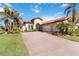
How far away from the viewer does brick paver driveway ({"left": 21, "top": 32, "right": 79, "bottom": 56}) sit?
292cm

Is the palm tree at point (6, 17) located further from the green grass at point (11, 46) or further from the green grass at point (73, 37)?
the green grass at point (73, 37)

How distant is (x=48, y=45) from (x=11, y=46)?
501 mm

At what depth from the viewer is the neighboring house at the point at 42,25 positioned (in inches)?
118

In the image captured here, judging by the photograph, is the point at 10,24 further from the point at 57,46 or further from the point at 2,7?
the point at 57,46

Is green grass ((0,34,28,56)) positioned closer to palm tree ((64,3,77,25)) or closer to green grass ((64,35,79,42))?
green grass ((64,35,79,42))

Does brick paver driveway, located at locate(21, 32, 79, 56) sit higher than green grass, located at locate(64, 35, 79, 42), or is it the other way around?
green grass, located at locate(64, 35, 79, 42)

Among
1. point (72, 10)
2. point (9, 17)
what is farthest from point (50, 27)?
point (9, 17)

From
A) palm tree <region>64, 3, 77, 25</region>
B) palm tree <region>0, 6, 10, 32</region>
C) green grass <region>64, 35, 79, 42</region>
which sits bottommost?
green grass <region>64, 35, 79, 42</region>

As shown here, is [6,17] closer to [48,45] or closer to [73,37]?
[48,45]

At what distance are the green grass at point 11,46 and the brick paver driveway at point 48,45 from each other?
8cm

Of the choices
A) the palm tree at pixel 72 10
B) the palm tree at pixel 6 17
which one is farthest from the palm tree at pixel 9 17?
the palm tree at pixel 72 10

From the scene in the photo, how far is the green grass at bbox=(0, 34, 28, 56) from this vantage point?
2.91 metres

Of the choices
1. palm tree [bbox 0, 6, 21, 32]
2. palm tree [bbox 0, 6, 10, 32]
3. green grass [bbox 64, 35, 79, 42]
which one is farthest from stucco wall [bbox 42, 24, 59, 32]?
palm tree [bbox 0, 6, 10, 32]

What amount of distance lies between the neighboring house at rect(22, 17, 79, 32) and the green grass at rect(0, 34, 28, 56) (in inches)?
7.8
